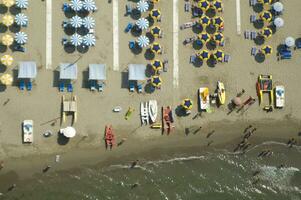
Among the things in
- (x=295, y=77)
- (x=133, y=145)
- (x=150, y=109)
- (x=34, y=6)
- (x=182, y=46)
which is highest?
(x=34, y=6)

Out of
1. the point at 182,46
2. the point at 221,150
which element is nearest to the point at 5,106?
the point at 182,46

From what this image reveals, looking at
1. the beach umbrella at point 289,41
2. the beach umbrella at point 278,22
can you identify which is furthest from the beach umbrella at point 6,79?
the beach umbrella at point 289,41

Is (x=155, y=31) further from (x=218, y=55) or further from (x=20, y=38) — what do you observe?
(x=20, y=38)

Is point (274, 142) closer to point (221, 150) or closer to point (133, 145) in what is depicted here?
point (221, 150)

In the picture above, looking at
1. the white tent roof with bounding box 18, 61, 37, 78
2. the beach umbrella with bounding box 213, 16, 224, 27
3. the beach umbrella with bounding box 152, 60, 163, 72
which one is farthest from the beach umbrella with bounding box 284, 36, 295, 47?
the white tent roof with bounding box 18, 61, 37, 78

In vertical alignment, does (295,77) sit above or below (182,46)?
below

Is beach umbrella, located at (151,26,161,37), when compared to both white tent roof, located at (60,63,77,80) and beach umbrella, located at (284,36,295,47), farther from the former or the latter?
beach umbrella, located at (284,36,295,47)

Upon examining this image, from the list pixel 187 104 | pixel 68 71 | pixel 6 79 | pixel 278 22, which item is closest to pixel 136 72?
pixel 187 104
